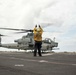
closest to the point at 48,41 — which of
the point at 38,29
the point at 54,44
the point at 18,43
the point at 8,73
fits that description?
the point at 54,44

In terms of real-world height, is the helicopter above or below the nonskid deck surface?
above

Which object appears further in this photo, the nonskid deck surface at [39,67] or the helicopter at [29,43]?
the helicopter at [29,43]

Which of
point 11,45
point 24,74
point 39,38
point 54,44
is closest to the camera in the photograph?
point 24,74

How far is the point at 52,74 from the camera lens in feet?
28.9

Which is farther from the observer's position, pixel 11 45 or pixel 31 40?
pixel 11 45

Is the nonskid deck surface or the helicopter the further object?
the helicopter

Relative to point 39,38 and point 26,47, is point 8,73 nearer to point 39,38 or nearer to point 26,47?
point 39,38

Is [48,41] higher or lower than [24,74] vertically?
higher

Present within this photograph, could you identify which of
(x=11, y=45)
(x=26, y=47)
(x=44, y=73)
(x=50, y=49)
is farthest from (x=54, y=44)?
(x=44, y=73)

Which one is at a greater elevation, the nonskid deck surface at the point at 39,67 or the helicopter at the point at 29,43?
the helicopter at the point at 29,43

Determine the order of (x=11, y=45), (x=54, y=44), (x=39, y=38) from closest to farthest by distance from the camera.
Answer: (x=39, y=38), (x=54, y=44), (x=11, y=45)

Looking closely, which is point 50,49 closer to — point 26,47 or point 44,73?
point 26,47

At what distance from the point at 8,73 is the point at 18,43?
36138mm

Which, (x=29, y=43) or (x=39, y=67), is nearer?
(x=39, y=67)
